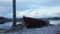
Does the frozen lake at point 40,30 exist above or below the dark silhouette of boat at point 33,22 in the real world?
below

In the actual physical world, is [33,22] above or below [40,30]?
above

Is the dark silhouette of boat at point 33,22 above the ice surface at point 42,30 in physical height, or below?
above

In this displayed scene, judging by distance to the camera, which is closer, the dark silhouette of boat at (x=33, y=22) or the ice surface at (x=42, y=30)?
the ice surface at (x=42, y=30)

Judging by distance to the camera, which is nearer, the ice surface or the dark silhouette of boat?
the ice surface

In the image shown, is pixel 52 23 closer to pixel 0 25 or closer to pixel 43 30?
pixel 43 30

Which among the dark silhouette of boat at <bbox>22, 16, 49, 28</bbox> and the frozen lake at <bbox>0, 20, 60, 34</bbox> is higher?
the dark silhouette of boat at <bbox>22, 16, 49, 28</bbox>

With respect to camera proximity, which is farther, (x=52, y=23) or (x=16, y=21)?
(x=52, y=23)

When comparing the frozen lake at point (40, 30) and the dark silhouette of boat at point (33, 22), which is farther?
the dark silhouette of boat at point (33, 22)

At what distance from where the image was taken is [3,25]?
9.00 feet

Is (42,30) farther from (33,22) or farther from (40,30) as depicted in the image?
(33,22)

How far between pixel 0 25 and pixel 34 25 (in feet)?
2.04

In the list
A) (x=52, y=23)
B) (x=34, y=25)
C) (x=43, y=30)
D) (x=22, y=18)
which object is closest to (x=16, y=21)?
(x=22, y=18)

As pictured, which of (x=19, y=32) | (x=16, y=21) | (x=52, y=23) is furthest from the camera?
(x=52, y=23)

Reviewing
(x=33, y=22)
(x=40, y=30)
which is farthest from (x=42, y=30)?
(x=33, y=22)
